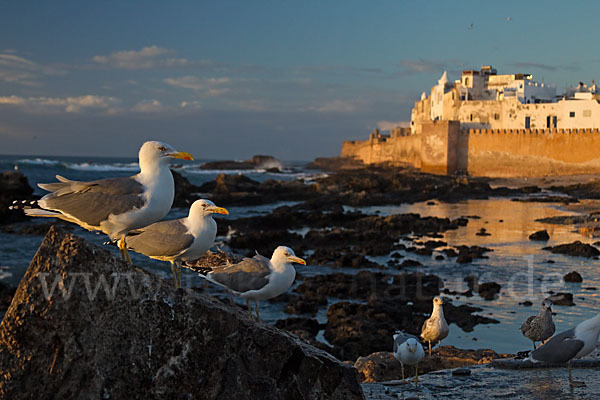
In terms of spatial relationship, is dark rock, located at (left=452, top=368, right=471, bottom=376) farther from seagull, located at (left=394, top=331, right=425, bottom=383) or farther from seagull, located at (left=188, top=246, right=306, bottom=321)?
seagull, located at (left=188, top=246, right=306, bottom=321)

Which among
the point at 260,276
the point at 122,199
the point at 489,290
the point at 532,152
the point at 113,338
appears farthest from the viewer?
the point at 532,152

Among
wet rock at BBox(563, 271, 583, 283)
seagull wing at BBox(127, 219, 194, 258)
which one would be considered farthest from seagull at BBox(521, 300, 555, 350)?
wet rock at BBox(563, 271, 583, 283)

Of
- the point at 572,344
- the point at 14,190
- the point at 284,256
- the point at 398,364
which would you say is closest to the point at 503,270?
the point at 398,364

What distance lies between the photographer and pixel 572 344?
5.41 m

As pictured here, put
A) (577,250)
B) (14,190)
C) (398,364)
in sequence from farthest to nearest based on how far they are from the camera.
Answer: (14,190)
(577,250)
(398,364)

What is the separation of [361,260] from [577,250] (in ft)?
21.8

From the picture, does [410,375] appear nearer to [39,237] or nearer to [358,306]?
[358,306]

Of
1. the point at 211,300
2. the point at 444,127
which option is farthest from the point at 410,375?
the point at 444,127

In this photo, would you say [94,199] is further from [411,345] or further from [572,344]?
[572,344]

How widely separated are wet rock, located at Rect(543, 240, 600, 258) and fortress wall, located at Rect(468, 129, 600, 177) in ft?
124

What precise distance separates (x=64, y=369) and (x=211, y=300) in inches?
37.5

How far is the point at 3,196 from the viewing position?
28516 mm

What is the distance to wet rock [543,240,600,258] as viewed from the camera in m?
16.8

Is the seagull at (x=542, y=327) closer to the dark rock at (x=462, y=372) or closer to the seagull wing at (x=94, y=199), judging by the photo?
the dark rock at (x=462, y=372)
